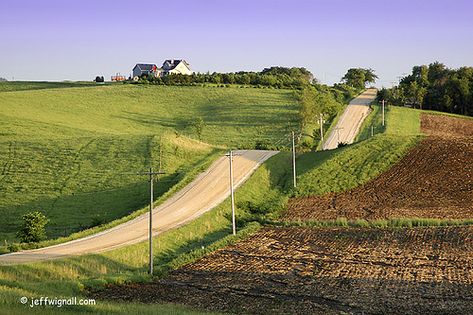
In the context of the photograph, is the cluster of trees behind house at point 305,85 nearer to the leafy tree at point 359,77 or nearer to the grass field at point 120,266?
the leafy tree at point 359,77

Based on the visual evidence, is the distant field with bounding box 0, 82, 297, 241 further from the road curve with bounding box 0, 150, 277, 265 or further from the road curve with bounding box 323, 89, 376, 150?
the road curve with bounding box 323, 89, 376, 150

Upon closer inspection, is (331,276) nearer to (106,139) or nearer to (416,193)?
(416,193)

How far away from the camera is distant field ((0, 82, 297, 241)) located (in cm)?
4991

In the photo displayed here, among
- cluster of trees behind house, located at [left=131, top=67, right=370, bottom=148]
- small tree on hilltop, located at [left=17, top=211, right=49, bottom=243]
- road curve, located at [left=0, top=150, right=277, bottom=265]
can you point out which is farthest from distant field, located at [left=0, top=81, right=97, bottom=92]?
small tree on hilltop, located at [left=17, top=211, right=49, bottom=243]

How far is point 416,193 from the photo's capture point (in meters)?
51.0

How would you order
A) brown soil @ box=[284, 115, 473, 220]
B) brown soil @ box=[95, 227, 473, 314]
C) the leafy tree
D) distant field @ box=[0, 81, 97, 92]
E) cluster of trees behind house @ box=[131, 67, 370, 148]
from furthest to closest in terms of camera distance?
the leafy tree
distant field @ box=[0, 81, 97, 92]
cluster of trees behind house @ box=[131, 67, 370, 148]
brown soil @ box=[284, 115, 473, 220]
brown soil @ box=[95, 227, 473, 314]

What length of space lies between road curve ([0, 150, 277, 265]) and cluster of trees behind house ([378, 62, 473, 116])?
185 feet

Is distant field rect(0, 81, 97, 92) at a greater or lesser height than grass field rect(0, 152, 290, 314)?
greater

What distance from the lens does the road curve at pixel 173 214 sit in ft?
109

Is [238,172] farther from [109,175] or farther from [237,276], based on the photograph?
[237,276]

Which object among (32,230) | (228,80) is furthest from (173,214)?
(228,80)

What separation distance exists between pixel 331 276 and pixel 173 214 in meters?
17.7

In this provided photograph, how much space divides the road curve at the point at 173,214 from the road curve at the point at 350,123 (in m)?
17.0

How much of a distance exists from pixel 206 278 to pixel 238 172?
30511 millimetres
